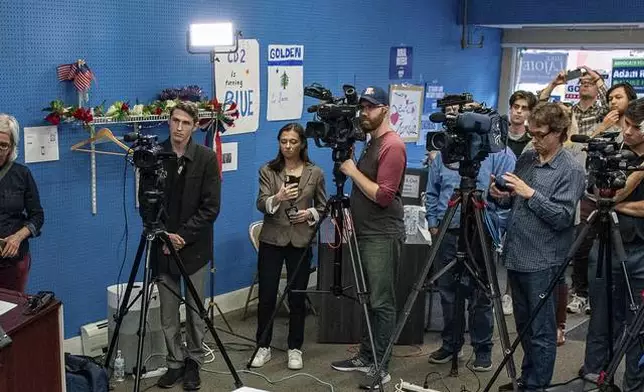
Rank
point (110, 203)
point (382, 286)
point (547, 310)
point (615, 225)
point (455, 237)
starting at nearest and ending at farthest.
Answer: point (615, 225), point (547, 310), point (382, 286), point (455, 237), point (110, 203)

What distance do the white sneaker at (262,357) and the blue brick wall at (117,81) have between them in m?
0.96

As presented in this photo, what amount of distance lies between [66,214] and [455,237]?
216 cm

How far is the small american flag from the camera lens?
12.4 ft

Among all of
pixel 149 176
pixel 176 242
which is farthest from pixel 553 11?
pixel 149 176

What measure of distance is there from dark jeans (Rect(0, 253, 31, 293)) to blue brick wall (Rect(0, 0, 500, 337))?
0.38 meters

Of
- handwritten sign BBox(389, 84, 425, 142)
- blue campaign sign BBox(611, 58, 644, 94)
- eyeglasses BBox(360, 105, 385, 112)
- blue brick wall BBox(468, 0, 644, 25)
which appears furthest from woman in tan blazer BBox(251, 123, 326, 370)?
blue campaign sign BBox(611, 58, 644, 94)

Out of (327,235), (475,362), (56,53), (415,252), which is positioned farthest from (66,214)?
(475,362)

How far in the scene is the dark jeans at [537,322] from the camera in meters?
3.23

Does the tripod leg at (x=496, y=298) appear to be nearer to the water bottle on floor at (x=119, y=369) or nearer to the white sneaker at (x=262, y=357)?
the white sneaker at (x=262, y=357)

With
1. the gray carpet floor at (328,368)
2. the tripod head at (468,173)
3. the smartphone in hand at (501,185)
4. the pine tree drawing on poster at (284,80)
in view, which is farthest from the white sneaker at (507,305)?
the pine tree drawing on poster at (284,80)

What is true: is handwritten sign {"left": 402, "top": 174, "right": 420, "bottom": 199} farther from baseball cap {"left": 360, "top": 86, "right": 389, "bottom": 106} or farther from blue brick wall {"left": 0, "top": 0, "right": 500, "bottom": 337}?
baseball cap {"left": 360, "top": 86, "right": 389, "bottom": 106}

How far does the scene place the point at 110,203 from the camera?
4.16 meters

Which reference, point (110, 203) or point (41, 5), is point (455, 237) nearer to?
point (110, 203)

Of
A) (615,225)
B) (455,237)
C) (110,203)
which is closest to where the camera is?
(615,225)
